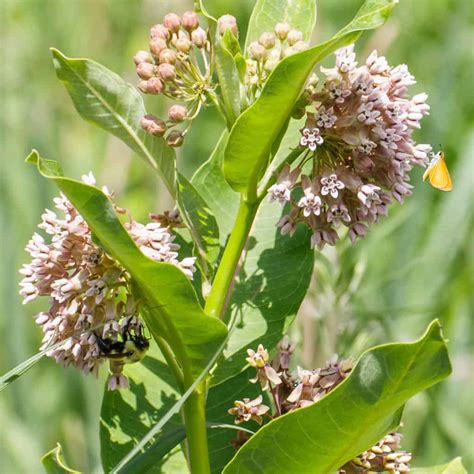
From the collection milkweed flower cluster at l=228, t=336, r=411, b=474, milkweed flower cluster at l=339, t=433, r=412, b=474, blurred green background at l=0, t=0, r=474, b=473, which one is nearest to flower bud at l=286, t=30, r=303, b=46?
milkweed flower cluster at l=228, t=336, r=411, b=474

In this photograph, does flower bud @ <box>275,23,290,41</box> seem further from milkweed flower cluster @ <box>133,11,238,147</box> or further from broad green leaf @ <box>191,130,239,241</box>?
broad green leaf @ <box>191,130,239,241</box>

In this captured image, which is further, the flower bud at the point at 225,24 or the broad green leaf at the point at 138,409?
the broad green leaf at the point at 138,409

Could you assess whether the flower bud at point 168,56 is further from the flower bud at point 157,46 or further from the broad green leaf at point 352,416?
the broad green leaf at point 352,416

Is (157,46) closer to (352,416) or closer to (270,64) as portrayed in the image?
(270,64)

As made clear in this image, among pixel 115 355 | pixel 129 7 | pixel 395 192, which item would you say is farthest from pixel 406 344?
pixel 129 7

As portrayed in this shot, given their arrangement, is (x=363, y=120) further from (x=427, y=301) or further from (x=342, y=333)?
(x=427, y=301)

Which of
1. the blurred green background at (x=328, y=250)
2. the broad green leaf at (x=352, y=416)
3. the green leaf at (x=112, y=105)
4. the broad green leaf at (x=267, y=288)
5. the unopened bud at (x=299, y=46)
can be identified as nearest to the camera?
the broad green leaf at (x=352, y=416)

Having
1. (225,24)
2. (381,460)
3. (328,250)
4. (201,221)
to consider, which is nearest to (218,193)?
(201,221)

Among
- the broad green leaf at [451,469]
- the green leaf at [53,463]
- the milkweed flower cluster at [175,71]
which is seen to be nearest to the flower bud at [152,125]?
the milkweed flower cluster at [175,71]
